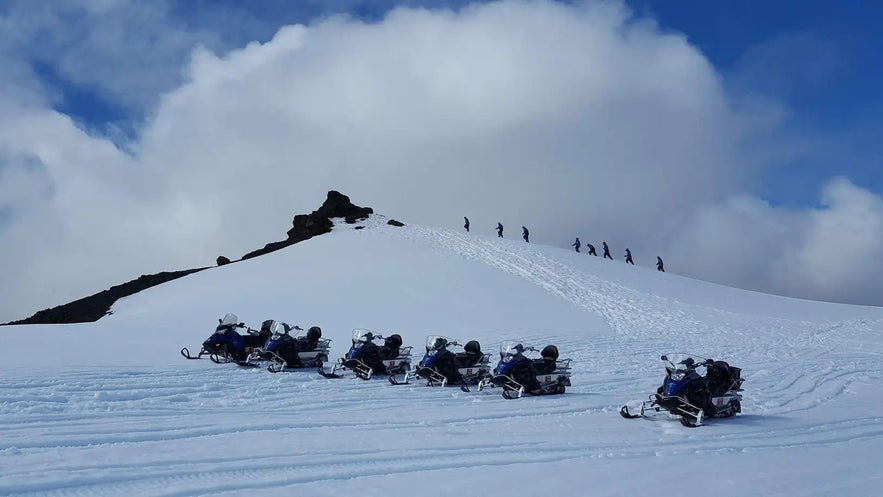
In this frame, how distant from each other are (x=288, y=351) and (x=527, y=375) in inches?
222

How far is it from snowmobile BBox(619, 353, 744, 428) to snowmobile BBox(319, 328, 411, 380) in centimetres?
555

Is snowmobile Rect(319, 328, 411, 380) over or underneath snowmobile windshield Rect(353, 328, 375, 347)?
underneath

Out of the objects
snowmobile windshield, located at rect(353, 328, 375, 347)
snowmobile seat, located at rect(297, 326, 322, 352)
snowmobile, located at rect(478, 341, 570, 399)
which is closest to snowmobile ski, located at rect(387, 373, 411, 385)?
snowmobile windshield, located at rect(353, 328, 375, 347)

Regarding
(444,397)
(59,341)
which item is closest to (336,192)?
(59,341)

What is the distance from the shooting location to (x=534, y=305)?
29109 mm

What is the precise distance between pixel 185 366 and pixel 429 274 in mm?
17494

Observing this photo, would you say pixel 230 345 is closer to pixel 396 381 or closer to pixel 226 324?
pixel 226 324

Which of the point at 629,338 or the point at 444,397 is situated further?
the point at 629,338

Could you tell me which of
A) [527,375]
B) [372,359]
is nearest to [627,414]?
[527,375]

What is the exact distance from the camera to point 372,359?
1551 centimetres

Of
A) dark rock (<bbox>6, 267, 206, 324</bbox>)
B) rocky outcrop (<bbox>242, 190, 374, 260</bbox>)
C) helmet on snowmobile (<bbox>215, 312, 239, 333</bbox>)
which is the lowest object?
helmet on snowmobile (<bbox>215, 312, 239, 333</bbox>)

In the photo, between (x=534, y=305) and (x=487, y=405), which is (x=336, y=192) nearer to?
(x=534, y=305)

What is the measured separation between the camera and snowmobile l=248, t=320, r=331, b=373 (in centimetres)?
1596

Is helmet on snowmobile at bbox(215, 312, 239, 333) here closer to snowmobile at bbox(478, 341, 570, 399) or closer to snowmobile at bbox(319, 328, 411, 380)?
snowmobile at bbox(319, 328, 411, 380)
